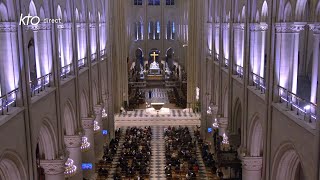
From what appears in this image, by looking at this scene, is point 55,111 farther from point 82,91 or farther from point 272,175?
point 272,175

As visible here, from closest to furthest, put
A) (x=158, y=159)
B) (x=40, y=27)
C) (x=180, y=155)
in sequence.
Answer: (x=40, y=27), (x=180, y=155), (x=158, y=159)

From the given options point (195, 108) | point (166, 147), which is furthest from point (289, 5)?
point (195, 108)

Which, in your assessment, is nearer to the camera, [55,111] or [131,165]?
[55,111]

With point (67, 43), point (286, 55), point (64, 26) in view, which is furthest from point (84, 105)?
point (286, 55)

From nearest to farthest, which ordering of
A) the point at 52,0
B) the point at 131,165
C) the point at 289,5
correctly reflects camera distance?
the point at 289,5, the point at 52,0, the point at 131,165

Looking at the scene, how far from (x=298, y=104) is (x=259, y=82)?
4235mm

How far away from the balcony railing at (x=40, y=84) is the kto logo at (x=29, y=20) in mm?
2064

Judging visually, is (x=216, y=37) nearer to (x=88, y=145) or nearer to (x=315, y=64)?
(x=88, y=145)

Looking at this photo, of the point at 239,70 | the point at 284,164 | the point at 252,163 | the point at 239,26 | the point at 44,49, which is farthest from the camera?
the point at 239,70

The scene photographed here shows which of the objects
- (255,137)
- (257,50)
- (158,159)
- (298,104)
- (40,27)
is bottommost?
(158,159)

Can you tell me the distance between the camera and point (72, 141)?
21.5 metres

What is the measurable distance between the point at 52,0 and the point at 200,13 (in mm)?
19519

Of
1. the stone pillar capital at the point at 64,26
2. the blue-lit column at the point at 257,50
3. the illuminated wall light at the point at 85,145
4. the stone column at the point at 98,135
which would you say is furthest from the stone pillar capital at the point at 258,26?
the stone column at the point at 98,135

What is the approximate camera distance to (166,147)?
29.4 meters
